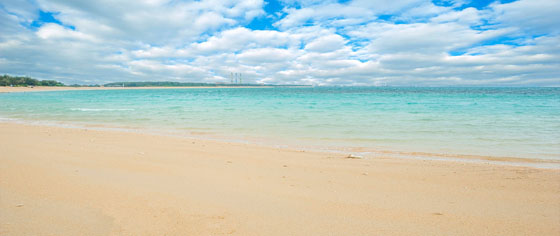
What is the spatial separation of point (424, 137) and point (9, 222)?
9.86 m

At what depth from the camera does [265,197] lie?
323 centimetres

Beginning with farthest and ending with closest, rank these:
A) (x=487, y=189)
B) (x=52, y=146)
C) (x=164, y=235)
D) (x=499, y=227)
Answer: (x=52, y=146) → (x=487, y=189) → (x=499, y=227) → (x=164, y=235)

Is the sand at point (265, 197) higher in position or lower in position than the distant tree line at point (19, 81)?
lower

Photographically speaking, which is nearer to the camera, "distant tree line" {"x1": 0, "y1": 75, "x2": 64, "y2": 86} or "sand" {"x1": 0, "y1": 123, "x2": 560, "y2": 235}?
"sand" {"x1": 0, "y1": 123, "x2": 560, "y2": 235}

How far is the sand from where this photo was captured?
8.00 feet

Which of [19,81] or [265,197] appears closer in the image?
[265,197]

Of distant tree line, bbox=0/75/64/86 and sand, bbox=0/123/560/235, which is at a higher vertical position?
distant tree line, bbox=0/75/64/86

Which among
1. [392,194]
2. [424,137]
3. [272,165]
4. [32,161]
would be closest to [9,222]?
[32,161]

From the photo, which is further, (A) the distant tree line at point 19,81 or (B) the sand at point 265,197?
(A) the distant tree line at point 19,81

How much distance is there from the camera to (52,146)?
6.36m

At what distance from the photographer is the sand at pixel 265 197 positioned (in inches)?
96.0

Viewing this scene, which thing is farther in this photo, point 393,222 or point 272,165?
point 272,165

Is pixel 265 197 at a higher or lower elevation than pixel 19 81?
lower

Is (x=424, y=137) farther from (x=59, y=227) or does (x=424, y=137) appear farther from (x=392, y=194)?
(x=59, y=227)
